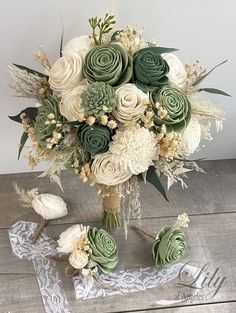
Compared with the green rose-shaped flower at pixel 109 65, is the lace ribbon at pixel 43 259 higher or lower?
lower

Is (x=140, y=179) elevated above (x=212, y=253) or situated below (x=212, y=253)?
above

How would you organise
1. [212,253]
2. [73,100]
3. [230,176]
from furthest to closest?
[230,176] < [212,253] < [73,100]

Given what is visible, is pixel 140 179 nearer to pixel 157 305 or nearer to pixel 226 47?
pixel 157 305

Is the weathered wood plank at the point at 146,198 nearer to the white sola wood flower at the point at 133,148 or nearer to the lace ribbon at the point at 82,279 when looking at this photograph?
the lace ribbon at the point at 82,279

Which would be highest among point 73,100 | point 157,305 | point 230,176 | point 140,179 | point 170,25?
point 170,25

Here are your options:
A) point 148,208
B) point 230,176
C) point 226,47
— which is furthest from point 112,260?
point 226,47

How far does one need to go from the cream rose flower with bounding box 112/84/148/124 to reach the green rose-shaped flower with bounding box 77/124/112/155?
44 millimetres

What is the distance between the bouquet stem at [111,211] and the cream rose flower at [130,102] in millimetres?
233

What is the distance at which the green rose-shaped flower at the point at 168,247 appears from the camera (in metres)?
1.04

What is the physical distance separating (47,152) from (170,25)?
0.44 m

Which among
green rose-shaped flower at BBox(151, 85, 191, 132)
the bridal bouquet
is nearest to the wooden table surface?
the bridal bouquet

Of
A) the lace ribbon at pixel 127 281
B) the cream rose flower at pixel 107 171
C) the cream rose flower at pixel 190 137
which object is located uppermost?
the cream rose flower at pixel 190 137

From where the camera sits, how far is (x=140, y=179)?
972mm

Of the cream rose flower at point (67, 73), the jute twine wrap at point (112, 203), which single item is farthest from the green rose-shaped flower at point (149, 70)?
the jute twine wrap at point (112, 203)
